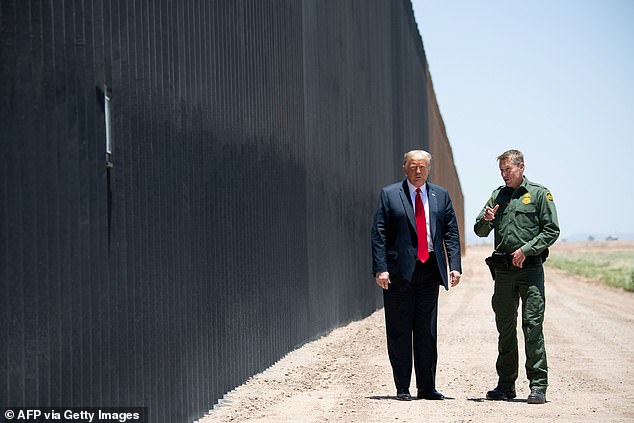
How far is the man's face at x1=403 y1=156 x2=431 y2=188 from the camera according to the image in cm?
804

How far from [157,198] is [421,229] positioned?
251 cm

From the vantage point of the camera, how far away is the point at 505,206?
8.12 m

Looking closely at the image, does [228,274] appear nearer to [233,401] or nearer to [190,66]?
[233,401]

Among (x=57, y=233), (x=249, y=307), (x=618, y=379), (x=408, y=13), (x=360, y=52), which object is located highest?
(x=408, y=13)

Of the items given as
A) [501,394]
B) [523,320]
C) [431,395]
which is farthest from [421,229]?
[501,394]

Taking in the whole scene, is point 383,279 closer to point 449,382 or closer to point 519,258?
point 519,258

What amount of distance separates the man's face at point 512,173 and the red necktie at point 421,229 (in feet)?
2.37

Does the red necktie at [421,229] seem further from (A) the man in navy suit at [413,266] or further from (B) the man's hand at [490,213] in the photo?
(B) the man's hand at [490,213]

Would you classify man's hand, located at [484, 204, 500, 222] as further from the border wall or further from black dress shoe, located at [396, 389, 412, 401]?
the border wall

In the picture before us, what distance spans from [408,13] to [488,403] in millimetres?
19439

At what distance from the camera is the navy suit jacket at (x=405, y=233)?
26.2 feet

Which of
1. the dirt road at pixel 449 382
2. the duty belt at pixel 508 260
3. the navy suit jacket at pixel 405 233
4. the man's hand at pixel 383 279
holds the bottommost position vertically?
the dirt road at pixel 449 382


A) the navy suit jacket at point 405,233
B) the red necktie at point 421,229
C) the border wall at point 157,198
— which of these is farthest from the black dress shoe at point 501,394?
the border wall at point 157,198

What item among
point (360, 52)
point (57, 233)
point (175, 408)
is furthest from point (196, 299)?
point (360, 52)
